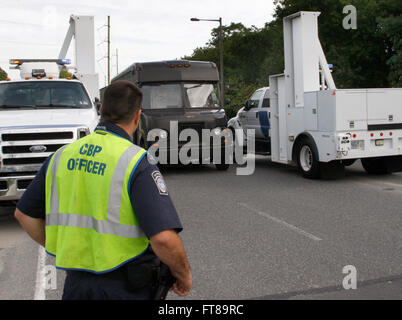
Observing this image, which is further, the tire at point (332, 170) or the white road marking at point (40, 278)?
the tire at point (332, 170)

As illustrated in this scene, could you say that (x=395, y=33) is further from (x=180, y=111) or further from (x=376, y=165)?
(x=180, y=111)

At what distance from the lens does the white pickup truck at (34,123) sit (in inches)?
297

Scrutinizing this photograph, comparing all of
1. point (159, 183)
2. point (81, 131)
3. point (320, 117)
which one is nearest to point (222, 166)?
point (320, 117)

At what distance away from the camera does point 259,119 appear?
47.7ft

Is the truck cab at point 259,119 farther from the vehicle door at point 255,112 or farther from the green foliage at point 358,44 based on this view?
the green foliage at point 358,44

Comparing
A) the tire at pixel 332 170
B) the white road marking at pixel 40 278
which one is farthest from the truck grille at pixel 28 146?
the tire at pixel 332 170

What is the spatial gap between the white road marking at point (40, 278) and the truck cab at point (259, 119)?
29.1 feet

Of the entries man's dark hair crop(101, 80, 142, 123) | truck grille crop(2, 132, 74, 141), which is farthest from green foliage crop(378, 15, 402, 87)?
man's dark hair crop(101, 80, 142, 123)

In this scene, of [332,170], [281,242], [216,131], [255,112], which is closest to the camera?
[281,242]

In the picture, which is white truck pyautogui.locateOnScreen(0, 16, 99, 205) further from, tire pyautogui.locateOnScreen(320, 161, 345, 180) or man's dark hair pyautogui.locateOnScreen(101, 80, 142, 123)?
man's dark hair pyautogui.locateOnScreen(101, 80, 142, 123)

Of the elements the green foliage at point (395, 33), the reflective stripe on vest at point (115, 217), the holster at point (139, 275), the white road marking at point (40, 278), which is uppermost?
the green foliage at point (395, 33)

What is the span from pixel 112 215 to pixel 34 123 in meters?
6.04

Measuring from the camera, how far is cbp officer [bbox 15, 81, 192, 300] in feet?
7.25
